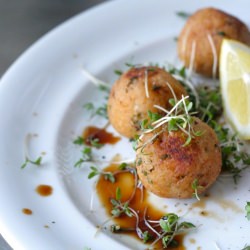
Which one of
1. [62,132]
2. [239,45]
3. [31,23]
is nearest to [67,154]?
[62,132]

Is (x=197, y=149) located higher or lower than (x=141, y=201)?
higher

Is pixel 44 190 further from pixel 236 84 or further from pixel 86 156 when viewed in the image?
pixel 236 84

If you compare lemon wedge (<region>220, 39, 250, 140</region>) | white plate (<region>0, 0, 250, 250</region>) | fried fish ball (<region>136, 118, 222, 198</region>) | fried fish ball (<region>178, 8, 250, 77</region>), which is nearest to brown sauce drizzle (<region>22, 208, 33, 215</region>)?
white plate (<region>0, 0, 250, 250</region>)

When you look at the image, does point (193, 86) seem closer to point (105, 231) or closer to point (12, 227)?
point (105, 231)

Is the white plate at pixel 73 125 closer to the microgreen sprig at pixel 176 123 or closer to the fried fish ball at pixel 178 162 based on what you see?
the fried fish ball at pixel 178 162

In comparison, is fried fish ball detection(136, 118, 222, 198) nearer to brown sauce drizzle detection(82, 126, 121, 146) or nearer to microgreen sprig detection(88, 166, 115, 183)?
microgreen sprig detection(88, 166, 115, 183)

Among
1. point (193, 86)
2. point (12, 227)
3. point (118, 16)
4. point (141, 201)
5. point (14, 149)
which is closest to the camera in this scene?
point (12, 227)
